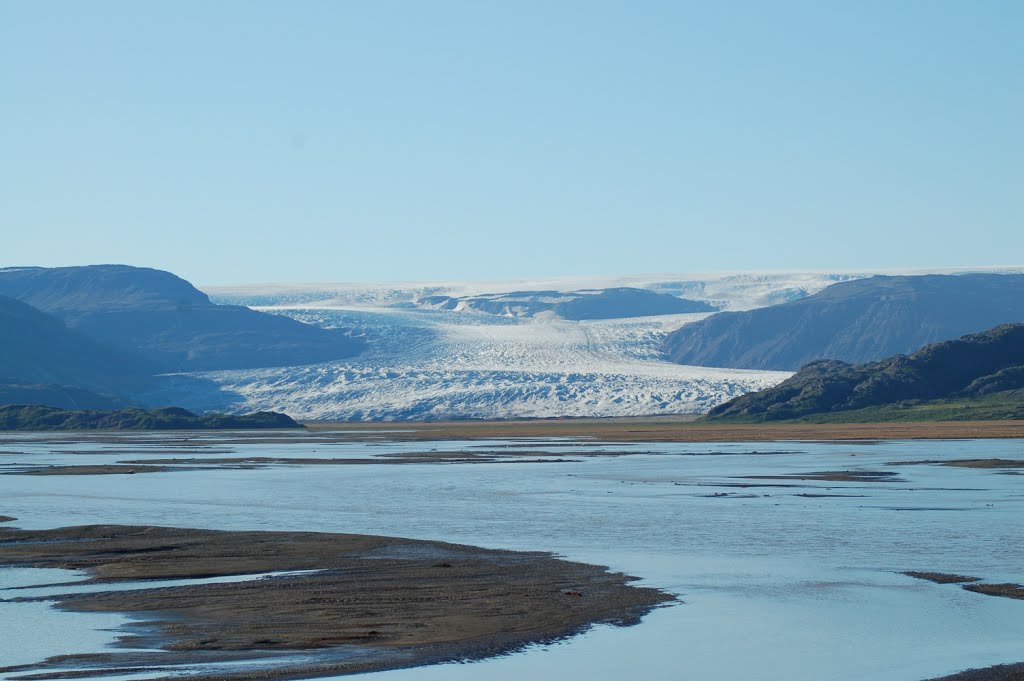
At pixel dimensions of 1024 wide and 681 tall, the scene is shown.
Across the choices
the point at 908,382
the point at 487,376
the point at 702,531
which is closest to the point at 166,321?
the point at 487,376

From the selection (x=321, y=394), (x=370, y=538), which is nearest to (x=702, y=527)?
(x=370, y=538)

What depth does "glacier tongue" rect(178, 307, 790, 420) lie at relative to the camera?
4414 inches

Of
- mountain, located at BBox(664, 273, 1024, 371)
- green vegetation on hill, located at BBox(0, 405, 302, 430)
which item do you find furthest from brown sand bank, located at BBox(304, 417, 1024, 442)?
mountain, located at BBox(664, 273, 1024, 371)

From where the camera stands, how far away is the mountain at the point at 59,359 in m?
135

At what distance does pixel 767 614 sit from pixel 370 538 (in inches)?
393

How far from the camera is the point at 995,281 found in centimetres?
18750

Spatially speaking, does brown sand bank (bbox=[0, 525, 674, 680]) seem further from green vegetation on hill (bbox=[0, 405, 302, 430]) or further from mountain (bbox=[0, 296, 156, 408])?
mountain (bbox=[0, 296, 156, 408])

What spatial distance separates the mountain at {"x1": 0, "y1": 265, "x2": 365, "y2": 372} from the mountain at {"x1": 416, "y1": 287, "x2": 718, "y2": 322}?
A: 17.9 meters

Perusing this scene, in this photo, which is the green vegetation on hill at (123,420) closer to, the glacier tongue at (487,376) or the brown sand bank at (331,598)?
the glacier tongue at (487,376)

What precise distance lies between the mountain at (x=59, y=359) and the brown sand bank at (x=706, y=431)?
134ft

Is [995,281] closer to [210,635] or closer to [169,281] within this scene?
[169,281]

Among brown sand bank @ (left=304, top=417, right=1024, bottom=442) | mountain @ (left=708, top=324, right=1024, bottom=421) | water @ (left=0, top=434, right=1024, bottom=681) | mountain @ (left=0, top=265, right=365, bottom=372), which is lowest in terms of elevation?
brown sand bank @ (left=304, top=417, right=1024, bottom=442)

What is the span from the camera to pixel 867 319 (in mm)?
182625

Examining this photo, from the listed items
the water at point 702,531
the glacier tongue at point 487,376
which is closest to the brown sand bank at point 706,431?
the glacier tongue at point 487,376
